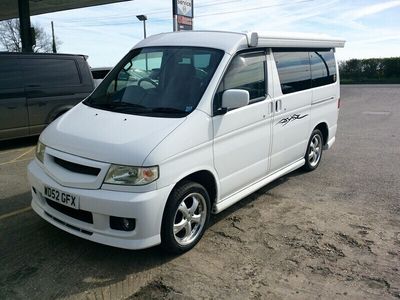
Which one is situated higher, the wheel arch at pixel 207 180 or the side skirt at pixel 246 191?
the wheel arch at pixel 207 180

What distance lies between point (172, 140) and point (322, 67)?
3.79 meters

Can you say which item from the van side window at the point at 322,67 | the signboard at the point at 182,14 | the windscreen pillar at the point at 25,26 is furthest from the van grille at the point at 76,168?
the windscreen pillar at the point at 25,26

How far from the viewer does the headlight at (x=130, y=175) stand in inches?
136

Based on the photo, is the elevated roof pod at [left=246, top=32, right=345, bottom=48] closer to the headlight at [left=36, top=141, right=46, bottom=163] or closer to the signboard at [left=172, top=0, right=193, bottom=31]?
the headlight at [left=36, top=141, right=46, bottom=163]

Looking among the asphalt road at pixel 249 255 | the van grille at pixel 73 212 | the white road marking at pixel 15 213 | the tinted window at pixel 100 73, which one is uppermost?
the tinted window at pixel 100 73

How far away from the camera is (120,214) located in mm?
3432

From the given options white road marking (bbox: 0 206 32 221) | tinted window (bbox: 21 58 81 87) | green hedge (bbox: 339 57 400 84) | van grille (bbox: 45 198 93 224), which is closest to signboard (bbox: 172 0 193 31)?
tinted window (bbox: 21 58 81 87)

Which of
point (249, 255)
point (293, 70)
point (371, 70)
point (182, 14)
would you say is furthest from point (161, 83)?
point (371, 70)

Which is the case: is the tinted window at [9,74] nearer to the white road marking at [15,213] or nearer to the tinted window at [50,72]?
the tinted window at [50,72]

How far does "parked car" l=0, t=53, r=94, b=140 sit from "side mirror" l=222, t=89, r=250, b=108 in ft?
18.4

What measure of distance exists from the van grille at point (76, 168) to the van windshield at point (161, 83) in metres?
0.78

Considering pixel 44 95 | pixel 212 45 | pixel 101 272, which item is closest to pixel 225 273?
pixel 101 272

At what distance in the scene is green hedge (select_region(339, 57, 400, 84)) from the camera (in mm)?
32531

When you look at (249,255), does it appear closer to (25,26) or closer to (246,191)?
(246,191)
